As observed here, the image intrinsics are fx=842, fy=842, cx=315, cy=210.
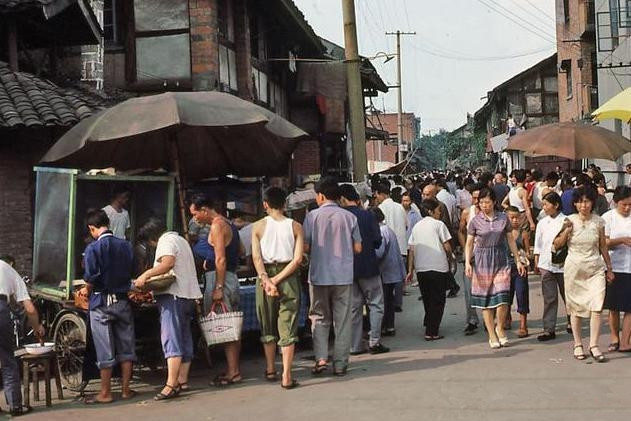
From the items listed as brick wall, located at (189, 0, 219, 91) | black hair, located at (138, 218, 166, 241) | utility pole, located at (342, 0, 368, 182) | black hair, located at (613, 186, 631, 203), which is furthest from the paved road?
brick wall, located at (189, 0, 219, 91)

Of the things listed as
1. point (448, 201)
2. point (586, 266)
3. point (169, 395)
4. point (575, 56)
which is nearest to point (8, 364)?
point (169, 395)

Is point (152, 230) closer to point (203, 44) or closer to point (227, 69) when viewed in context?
point (203, 44)

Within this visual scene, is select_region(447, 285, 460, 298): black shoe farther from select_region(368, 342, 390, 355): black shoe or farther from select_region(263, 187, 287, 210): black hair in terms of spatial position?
select_region(263, 187, 287, 210): black hair

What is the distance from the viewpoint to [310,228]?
8531mm

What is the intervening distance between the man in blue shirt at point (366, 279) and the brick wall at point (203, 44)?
718 cm

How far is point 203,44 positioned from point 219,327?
897 centimetres

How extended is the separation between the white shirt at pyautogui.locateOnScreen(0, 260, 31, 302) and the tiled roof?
3.61 m

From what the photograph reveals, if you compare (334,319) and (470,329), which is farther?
(470,329)

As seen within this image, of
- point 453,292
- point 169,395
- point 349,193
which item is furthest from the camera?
point 453,292

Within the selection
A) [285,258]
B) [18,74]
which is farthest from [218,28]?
[285,258]

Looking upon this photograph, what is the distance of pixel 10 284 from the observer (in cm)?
771

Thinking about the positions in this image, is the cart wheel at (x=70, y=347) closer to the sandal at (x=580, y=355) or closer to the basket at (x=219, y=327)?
the basket at (x=219, y=327)

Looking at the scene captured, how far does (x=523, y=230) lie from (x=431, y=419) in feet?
15.4

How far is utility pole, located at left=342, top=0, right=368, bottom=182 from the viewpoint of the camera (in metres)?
14.7
